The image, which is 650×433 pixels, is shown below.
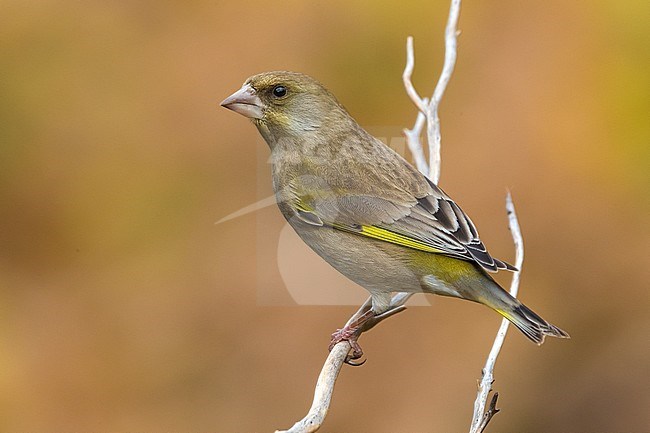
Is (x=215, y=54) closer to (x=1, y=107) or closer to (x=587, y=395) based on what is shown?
(x=1, y=107)

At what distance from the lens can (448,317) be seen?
621 centimetres

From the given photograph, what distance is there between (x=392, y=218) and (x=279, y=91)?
2.16 ft

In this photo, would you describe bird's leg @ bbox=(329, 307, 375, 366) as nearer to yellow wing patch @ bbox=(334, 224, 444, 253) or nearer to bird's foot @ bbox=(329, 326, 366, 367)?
bird's foot @ bbox=(329, 326, 366, 367)

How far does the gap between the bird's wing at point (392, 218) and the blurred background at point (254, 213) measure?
2.11 m

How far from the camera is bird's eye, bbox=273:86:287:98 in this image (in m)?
3.71

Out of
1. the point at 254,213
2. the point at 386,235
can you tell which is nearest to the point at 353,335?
the point at 386,235

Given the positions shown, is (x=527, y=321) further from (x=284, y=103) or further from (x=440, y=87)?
(x=284, y=103)

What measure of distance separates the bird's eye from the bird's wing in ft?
1.32

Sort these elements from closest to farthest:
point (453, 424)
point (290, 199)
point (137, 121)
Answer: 1. point (290, 199)
2. point (453, 424)
3. point (137, 121)

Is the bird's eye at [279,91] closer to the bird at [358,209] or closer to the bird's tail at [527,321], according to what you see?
the bird at [358,209]

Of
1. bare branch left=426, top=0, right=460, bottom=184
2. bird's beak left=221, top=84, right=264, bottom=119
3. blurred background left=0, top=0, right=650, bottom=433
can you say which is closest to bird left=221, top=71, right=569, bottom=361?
bird's beak left=221, top=84, right=264, bottom=119

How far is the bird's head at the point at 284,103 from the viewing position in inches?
144

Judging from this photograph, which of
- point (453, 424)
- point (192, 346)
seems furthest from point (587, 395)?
point (192, 346)

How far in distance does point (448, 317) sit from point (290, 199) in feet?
8.76
